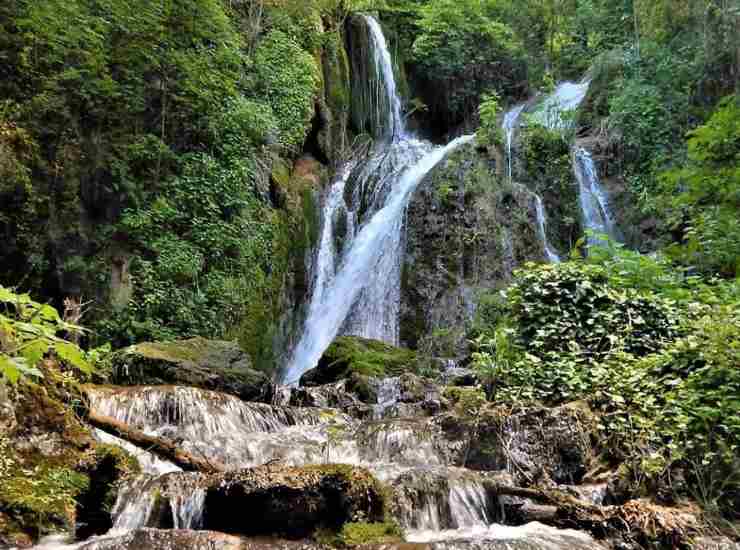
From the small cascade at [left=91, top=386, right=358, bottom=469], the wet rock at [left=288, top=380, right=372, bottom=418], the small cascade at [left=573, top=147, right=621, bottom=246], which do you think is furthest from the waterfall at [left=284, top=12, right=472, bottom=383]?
the small cascade at [left=91, top=386, right=358, bottom=469]

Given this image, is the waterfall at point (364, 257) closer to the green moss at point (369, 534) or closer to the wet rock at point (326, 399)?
the wet rock at point (326, 399)

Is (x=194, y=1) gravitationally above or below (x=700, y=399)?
above

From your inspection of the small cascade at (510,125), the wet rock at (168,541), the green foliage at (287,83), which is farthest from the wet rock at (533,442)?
the small cascade at (510,125)

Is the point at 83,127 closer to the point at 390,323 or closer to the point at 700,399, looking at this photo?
the point at 390,323

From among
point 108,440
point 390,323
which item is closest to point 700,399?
point 108,440

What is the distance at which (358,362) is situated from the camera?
30.7 ft

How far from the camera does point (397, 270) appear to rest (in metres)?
13.1

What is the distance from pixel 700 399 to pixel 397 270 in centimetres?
837

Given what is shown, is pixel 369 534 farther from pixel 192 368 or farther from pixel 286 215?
pixel 286 215

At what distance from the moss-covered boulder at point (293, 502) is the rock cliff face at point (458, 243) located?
7.62 m

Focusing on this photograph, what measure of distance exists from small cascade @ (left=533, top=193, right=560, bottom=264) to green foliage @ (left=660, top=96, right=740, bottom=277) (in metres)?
3.93

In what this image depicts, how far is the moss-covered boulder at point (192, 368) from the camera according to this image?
7.47m

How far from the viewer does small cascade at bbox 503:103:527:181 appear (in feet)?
48.8

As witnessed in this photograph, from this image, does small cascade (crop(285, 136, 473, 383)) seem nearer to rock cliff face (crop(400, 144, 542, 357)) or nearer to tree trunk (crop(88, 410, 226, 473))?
rock cliff face (crop(400, 144, 542, 357))
